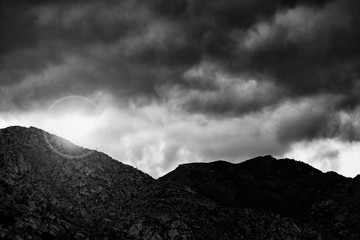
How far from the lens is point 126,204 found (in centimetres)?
11294

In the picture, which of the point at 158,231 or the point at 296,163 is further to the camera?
the point at 296,163

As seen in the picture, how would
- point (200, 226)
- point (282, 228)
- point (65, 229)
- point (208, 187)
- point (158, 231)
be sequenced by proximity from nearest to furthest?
point (65, 229) → point (158, 231) → point (200, 226) → point (282, 228) → point (208, 187)

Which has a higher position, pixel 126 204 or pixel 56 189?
pixel 126 204

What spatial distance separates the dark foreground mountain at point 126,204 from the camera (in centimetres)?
9681

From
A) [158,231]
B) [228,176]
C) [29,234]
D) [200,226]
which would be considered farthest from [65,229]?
[228,176]

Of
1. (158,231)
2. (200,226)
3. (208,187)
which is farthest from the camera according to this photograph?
(208,187)

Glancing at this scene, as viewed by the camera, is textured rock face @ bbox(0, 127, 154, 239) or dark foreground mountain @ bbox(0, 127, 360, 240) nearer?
textured rock face @ bbox(0, 127, 154, 239)

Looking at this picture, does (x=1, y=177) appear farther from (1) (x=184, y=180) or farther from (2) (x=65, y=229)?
(1) (x=184, y=180)

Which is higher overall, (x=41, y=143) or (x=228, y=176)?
(x=228, y=176)

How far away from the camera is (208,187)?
153 meters

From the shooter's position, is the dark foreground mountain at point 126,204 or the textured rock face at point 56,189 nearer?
the textured rock face at point 56,189

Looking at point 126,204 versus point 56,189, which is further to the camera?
point 126,204

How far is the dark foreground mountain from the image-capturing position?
96.8 m

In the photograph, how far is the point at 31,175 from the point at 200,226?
5033 centimetres
